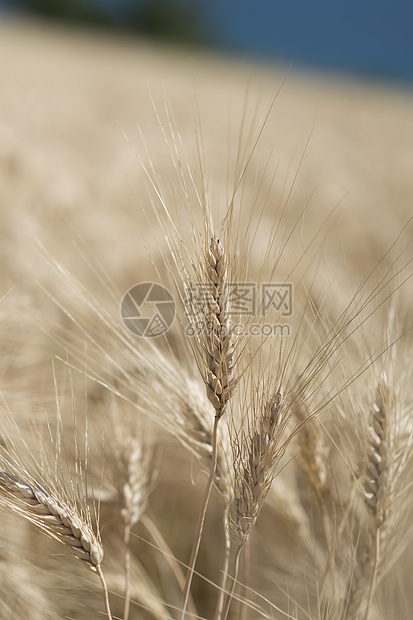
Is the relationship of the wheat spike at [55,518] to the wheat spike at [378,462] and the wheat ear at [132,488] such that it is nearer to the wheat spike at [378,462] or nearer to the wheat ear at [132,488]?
the wheat ear at [132,488]

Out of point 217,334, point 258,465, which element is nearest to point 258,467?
point 258,465

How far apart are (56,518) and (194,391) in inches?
7.1

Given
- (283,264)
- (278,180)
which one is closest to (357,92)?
(278,180)

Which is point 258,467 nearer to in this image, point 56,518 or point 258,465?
point 258,465

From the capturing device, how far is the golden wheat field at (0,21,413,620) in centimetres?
45

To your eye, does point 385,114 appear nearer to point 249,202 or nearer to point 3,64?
point 3,64

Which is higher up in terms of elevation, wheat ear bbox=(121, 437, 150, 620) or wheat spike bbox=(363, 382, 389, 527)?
wheat spike bbox=(363, 382, 389, 527)

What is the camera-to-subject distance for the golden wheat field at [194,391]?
0.45m

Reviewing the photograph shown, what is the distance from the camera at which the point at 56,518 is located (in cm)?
45

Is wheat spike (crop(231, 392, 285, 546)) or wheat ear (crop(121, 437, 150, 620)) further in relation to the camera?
wheat ear (crop(121, 437, 150, 620))

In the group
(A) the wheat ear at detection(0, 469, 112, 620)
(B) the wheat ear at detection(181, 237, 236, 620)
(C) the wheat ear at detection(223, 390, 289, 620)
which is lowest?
(A) the wheat ear at detection(0, 469, 112, 620)

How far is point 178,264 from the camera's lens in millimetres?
469

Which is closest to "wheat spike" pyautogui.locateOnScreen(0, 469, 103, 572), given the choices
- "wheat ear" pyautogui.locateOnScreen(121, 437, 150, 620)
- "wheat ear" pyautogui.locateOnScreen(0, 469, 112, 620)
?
"wheat ear" pyautogui.locateOnScreen(0, 469, 112, 620)

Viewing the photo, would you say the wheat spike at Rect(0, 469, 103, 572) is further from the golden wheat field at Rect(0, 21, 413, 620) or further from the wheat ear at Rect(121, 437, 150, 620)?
the wheat ear at Rect(121, 437, 150, 620)
